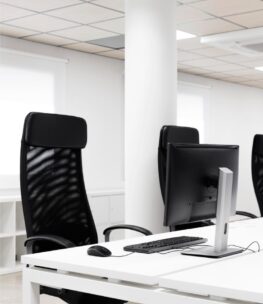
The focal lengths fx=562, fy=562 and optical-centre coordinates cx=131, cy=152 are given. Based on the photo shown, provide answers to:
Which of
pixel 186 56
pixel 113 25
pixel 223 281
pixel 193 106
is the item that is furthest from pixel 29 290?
pixel 193 106

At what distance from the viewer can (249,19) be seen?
5.82 meters

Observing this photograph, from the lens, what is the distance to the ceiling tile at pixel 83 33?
610 cm

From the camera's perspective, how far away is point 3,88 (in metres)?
6.40

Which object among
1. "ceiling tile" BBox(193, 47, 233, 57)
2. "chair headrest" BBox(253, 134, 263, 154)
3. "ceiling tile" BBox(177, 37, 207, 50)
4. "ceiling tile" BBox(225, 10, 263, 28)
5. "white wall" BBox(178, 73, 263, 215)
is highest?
"ceiling tile" BBox(225, 10, 263, 28)

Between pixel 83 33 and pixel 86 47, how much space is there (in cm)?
75

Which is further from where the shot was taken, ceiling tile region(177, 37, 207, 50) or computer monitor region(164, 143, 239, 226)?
ceiling tile region(177, 37, 207, 50)

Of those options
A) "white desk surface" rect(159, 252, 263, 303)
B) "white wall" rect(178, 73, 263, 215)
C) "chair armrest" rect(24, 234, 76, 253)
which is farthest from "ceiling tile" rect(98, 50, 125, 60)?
"white desk surface" rect(159, 252, 263, 303)

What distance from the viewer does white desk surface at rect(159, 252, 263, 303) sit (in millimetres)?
1863

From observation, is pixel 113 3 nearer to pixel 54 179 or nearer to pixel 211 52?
pixel 54 179

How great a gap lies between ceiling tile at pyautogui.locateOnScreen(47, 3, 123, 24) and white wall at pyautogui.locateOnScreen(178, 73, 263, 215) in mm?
3571

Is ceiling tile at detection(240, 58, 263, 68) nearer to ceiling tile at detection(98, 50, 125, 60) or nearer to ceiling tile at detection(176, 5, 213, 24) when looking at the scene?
ceiling tile at detection(98, 50, 125, 60)

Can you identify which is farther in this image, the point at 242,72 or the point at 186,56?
the point at 242,72

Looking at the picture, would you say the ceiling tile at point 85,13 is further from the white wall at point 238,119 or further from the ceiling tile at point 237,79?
the ceiling tile at point 237,79

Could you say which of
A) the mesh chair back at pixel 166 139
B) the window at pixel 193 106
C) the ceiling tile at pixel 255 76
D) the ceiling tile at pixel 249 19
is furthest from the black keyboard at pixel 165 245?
the ceiling tile at pixel 255 76
